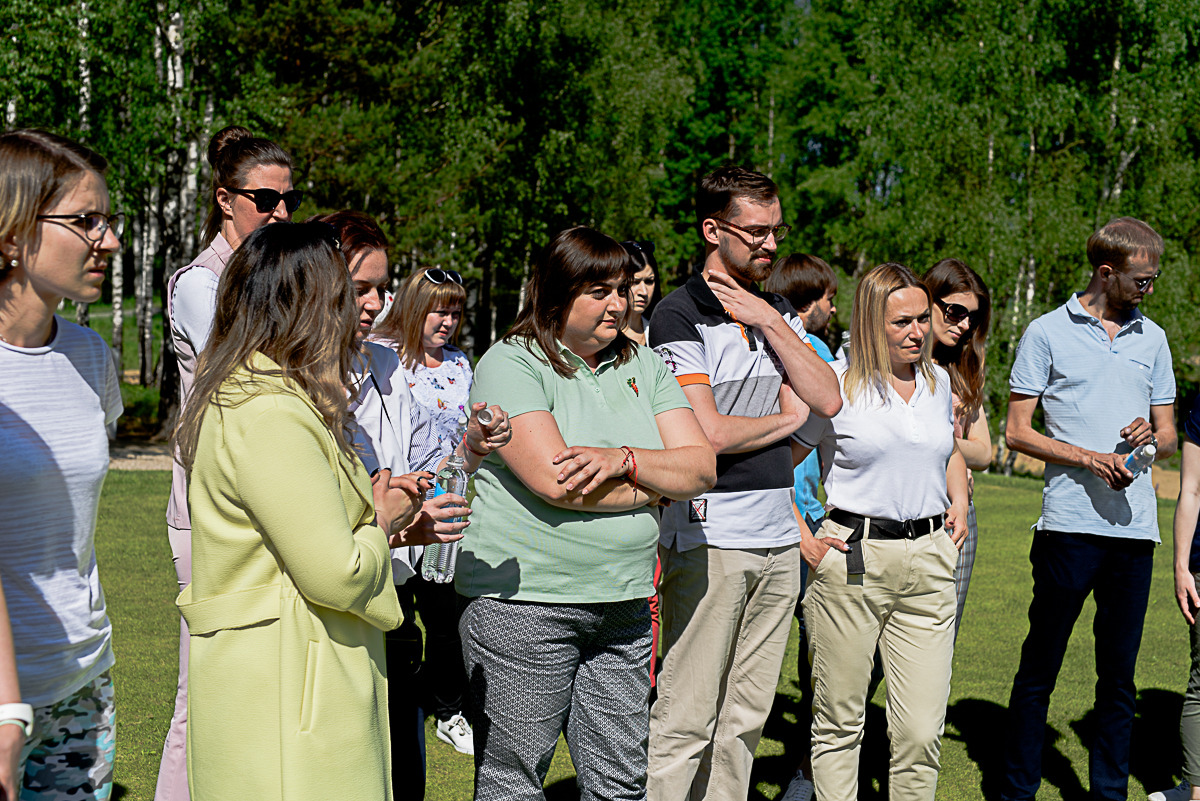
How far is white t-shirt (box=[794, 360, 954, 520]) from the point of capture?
405cm

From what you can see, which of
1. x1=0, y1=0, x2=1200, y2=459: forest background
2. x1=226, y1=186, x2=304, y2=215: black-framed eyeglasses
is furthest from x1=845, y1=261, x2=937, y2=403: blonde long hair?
x1=0, y1=0, x2=1200, y2=459: forest background

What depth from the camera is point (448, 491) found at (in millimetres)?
2949

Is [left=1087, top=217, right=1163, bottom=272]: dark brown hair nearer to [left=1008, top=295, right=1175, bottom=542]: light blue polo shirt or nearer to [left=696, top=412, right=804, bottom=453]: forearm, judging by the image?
[left=1008, top=295, right=1175, bottom=542]: light blue polo shirt

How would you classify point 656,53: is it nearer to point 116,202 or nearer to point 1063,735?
point 116,202

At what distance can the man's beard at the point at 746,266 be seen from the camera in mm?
3928

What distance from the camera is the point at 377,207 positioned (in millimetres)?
19531

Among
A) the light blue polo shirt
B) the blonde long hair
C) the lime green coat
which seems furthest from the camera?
the light blue polo shirt

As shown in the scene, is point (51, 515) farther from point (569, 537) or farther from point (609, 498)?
point (609, 498)

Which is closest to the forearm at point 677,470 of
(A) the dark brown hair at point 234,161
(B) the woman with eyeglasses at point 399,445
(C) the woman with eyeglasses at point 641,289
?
(B) the woman with eyeglasses at point 399,445

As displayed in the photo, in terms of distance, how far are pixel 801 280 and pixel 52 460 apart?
400 cm

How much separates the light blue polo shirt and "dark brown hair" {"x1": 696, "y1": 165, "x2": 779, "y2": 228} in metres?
1.67

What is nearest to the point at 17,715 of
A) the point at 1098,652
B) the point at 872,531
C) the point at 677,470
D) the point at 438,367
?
the point at 677,470

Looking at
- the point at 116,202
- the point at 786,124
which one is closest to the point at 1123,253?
the point at 116,202

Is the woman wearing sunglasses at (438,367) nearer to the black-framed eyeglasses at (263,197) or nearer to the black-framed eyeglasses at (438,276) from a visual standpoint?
the black-framed eyeglasses at (438,276)
